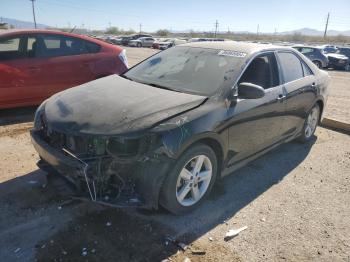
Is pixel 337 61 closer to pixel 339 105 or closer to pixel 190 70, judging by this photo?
pixel 339 105

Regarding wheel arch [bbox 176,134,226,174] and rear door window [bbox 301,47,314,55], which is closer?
wheel arch [bbox 176,134,226,174]

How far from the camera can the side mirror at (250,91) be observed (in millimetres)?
3787

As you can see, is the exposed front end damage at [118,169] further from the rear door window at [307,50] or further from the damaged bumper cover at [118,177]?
the rear door window at [307,50]

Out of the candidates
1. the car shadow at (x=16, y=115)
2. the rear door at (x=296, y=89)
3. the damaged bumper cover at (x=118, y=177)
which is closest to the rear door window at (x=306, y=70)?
the rear door at (x=296, y=89)

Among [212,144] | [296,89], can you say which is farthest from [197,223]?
[296,89]

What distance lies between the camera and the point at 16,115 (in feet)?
21.8

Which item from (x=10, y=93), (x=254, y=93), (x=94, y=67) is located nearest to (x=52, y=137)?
(x=254, y=93)

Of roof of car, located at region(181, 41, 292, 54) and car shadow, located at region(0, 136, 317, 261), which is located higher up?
roof of car, located at region(181, 41, 292, 54)

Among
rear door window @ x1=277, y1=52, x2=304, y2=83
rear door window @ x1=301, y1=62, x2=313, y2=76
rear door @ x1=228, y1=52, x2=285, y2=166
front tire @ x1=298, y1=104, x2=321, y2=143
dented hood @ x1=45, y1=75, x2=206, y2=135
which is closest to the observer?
dented hood @ x1=45, y1=75, x2=206, y2=135

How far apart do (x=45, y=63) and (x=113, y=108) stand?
3.58m

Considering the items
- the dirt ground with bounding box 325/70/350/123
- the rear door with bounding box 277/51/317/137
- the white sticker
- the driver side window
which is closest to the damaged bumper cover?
the driver side window

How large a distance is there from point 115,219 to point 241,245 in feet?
4.01

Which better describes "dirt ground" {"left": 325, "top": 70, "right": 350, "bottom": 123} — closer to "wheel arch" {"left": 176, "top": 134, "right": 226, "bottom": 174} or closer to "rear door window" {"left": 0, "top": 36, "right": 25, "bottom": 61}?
"wheel arch" {"left": 176, "top": 134, "right": 226, "bottom": 174}

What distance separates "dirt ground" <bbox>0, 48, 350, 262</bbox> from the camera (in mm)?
3049
